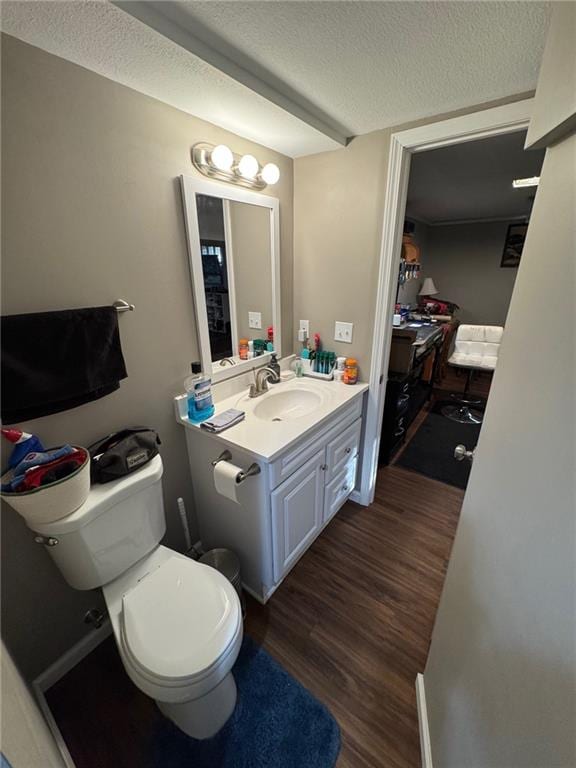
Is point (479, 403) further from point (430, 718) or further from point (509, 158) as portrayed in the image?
point (430, 718)

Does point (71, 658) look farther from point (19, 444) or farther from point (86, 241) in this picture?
point (86, 241)

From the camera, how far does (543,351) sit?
586 millimetres

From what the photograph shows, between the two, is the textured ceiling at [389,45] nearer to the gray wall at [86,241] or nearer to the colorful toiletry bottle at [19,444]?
the gray wall at [86,241]

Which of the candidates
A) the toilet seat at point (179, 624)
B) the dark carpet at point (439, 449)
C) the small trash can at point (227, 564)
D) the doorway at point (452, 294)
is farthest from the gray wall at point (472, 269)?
the toilet seat at point (179, 624)

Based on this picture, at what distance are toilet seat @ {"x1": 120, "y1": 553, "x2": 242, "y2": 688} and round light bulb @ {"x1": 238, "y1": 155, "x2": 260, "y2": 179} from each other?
175 centimetres

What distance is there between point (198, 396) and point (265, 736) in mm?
1306

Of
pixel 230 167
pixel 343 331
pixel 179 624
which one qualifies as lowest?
pixel 179 624

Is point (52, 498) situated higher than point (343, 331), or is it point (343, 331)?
point (343, 331)

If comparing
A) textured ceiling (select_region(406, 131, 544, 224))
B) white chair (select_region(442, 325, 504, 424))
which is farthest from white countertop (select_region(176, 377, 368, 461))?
white chair (select_region(442, 325, 504, 424))

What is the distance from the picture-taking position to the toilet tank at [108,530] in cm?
99

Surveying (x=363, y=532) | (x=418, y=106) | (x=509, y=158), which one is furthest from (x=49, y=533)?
(x=509, y=158)

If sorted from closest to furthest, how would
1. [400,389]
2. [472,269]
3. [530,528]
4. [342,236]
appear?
[530,528]
[342,236]
[400,389]
[472,269]

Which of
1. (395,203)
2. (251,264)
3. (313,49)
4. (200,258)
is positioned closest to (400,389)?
(395,203)

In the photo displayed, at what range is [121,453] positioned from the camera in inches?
43.5
